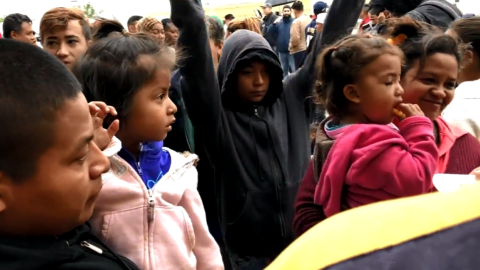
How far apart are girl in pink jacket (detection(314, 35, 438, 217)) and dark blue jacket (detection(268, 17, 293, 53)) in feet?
30.0

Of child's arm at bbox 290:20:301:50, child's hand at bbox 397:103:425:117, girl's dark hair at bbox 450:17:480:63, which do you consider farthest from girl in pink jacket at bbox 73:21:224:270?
child's arm at bbox 290:20:301:50

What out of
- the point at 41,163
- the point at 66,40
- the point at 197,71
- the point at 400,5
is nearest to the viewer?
the point at 41,163

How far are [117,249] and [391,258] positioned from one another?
856mm

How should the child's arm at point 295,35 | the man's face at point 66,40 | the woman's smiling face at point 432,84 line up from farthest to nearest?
the child's arm at point 295,35 → the man's face at point 66,40 → the woman's smiling face at point 432,84

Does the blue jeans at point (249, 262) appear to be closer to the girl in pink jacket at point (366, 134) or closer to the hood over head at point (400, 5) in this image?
the girl in pink jacket at point (366, 134)

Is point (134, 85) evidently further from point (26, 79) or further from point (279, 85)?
point (279, 85)

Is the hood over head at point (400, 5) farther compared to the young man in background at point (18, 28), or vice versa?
the young man in background at point (18, 28)

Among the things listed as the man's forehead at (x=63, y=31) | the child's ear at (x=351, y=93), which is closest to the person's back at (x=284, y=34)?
A: the man's forehead at (x=63, y=31)

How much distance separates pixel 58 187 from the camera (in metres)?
0.97

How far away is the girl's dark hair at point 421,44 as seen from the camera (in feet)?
5.91

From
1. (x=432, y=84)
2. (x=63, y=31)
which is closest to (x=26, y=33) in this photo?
(x=63, y=31)

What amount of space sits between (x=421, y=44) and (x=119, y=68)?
1072 millimetres

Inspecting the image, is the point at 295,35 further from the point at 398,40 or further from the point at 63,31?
the point at 398,40

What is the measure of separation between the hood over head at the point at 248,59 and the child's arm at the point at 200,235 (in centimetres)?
85
